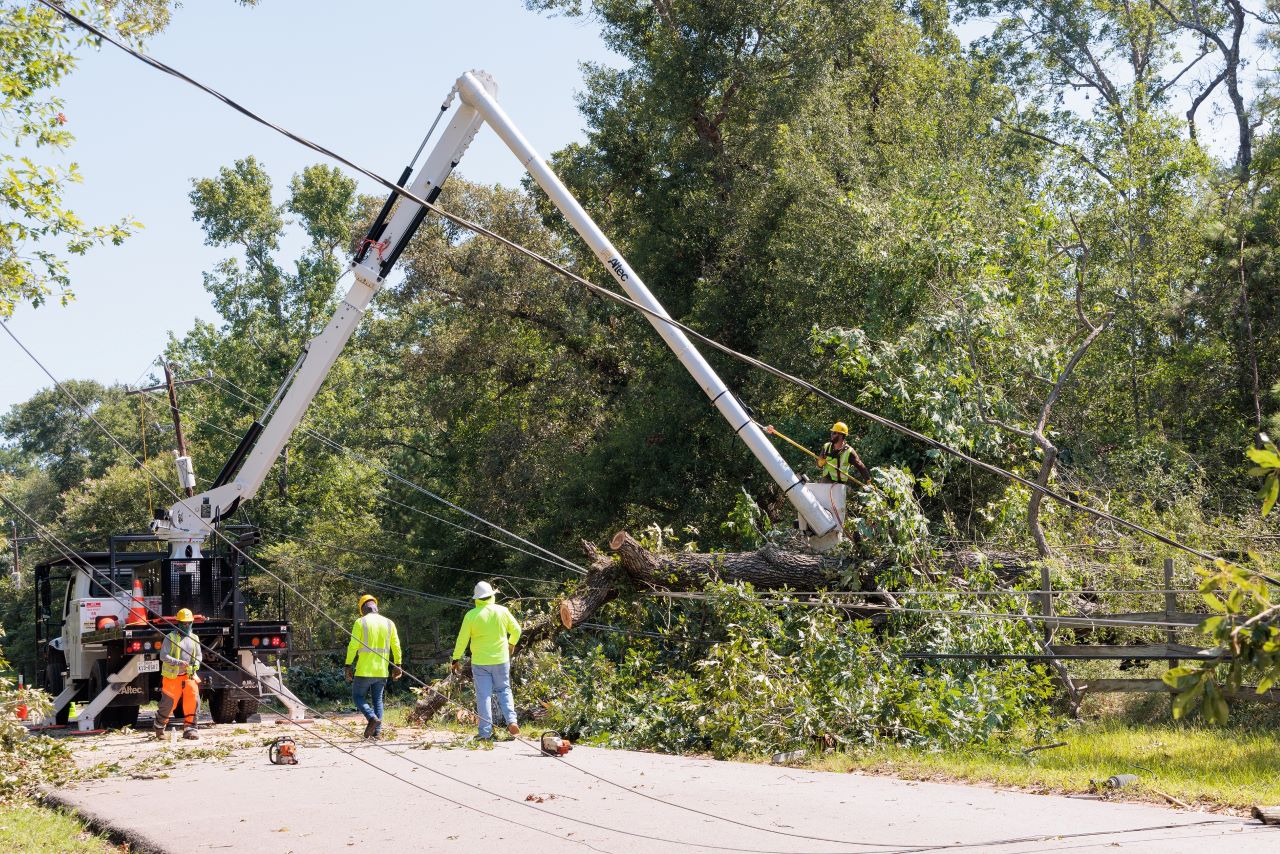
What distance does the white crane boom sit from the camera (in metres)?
14.6

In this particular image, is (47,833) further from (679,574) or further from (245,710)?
(245,710)

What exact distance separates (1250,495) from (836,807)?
12254mm

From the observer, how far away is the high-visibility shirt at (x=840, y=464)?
1392 cm

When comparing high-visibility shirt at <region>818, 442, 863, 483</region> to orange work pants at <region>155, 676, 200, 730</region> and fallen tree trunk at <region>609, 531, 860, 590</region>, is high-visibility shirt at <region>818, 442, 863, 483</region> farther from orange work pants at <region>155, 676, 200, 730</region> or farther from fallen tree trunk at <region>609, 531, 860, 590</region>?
orange work pants at <region>155, 676, 200, 730</region>

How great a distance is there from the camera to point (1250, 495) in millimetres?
17500

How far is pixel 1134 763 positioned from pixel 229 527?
517 inches

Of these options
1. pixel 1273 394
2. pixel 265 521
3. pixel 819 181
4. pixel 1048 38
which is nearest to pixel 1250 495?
pixel 1273 394

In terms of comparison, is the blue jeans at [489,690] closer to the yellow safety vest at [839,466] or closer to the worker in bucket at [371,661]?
the worker in bucket at [371,661]

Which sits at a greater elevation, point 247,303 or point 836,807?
point 247,303

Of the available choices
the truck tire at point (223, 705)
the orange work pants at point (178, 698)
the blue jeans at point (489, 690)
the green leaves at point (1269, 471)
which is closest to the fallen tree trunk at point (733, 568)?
the blue jeans at point (489, 690)

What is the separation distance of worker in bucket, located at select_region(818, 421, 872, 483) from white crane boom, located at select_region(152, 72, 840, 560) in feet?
1.20

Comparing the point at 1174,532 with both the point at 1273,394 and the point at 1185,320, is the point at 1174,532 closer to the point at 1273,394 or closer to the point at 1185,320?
the point at 1273,394

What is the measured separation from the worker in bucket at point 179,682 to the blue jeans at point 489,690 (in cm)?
463

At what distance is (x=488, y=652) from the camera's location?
11.6 m
